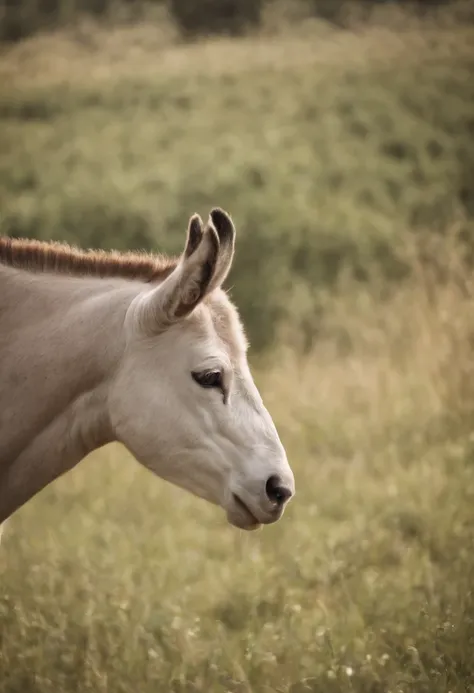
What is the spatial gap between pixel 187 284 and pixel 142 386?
241 millimetres

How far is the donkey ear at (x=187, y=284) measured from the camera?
146 cm

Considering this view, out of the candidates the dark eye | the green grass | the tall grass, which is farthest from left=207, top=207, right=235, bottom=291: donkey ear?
the green grass

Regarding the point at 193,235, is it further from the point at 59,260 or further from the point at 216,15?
the point at 216,15

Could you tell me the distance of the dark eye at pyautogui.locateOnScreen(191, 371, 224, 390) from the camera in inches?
62.7

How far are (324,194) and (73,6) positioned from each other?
5.73 feet

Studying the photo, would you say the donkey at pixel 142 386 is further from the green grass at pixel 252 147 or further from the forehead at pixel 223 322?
the green grass at pixel 252 147

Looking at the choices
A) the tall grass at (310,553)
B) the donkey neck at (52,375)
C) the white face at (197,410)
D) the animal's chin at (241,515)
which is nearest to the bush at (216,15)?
the tall grass at (310,553)

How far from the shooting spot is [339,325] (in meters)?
4.19

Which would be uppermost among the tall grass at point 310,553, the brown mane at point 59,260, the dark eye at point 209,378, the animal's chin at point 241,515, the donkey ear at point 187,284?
the donkey ear at point 187,284

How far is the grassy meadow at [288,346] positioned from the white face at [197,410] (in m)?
0.77

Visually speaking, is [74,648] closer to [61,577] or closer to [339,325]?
[61,577]

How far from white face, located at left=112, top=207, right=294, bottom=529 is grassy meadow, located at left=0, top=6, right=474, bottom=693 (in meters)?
0.77

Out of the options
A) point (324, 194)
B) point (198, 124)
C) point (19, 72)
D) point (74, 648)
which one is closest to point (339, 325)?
point (324, 194)

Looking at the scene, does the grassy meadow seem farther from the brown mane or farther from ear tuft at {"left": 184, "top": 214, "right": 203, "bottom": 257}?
ear tuft at {"left": 184, "top": 214, "right": 203, "bottom": 257}
